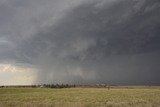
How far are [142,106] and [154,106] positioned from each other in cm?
126

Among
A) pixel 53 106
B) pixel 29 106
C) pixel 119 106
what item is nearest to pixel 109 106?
pixel 119 106

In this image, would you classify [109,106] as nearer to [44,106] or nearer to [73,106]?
[73,106]

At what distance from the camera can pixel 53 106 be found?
2842 cm

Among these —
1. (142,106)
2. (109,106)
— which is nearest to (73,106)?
(109,106)

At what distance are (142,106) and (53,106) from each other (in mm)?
9492

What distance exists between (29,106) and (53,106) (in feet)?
8.32

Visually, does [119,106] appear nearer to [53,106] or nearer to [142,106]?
[142,106]

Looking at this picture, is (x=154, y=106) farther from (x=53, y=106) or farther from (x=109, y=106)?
(x=53, y=106)

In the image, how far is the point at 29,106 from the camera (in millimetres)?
28250

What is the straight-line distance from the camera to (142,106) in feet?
93.1

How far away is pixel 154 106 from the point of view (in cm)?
2833

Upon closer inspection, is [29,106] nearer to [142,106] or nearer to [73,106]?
[73,106]

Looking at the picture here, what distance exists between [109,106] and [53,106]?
6.19m

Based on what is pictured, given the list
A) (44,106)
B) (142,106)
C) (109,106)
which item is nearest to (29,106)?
(44,106)
